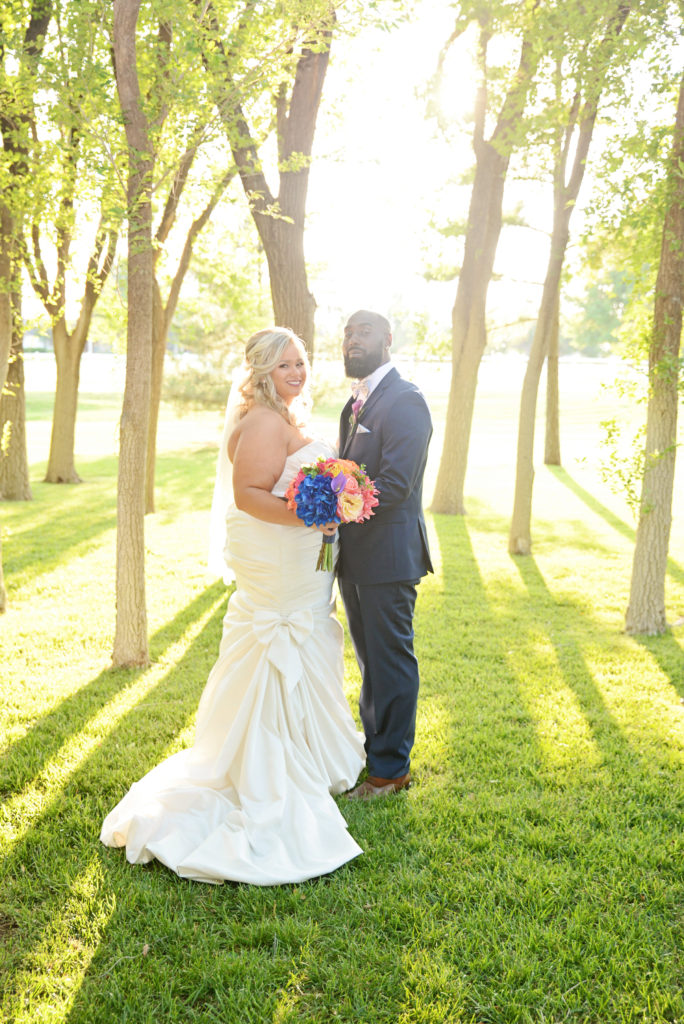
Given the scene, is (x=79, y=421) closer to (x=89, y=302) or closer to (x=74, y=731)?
(x=89, y=302)

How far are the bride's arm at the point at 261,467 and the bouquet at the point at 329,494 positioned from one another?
0.57 feet

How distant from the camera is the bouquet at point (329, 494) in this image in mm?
3701

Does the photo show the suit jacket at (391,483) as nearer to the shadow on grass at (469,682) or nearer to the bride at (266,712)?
the bride at (266,712)

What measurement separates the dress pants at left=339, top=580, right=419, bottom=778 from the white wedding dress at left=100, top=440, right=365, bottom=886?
186mm

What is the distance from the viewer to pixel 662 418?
276 inches

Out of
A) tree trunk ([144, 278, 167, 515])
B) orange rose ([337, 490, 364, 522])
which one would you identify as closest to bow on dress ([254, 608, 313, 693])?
orange rose ([337, 490, 364, 522])

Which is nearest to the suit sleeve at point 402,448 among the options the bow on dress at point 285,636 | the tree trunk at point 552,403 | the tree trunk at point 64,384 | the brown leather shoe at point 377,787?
the bow on dress at point 285,636

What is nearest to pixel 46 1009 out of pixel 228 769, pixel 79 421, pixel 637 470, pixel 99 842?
pixel 99 842

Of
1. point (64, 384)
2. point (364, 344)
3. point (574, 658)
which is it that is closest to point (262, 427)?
point (364, 344)

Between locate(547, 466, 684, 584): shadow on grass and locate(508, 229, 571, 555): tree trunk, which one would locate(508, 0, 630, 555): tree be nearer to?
locate(508, 229, 571, 555): tree trunk

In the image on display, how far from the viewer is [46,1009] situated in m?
2.73

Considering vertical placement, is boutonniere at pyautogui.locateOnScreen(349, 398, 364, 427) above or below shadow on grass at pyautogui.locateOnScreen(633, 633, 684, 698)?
above

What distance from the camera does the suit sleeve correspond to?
4.10 metres

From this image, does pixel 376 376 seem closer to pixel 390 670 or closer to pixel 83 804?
pixel 390 670
